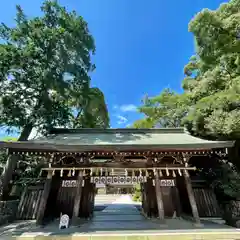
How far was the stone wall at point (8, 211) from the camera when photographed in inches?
283

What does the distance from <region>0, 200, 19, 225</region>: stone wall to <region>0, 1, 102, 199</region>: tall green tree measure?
1983 millimetres

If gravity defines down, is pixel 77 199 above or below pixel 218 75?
below

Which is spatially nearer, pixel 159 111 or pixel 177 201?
pixel 177 201

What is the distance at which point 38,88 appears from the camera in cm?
1112

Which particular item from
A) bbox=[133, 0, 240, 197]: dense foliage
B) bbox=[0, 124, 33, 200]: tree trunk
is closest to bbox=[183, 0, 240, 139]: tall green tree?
bbox=[133, 0, 240, 197]: dense foliage

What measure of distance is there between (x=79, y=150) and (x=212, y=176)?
6509 mm

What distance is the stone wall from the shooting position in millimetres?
7184

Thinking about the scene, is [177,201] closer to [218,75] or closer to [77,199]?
[77,199]

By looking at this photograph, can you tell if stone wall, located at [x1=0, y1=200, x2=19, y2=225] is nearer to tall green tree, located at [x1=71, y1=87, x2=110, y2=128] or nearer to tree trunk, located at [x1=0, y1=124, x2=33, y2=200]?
tree trunk, located at [x1=0, y1=124, x2=33, y2=200]

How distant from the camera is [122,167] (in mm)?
7441

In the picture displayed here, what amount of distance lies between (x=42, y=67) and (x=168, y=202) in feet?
34.8

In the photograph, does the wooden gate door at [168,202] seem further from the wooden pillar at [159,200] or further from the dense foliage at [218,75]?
the dense foliage at [218,75]

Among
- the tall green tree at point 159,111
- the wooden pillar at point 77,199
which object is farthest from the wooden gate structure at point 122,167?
the tall green tree at point 159,111

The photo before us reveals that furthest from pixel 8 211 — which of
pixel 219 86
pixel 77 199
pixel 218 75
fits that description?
pixel 218 75
